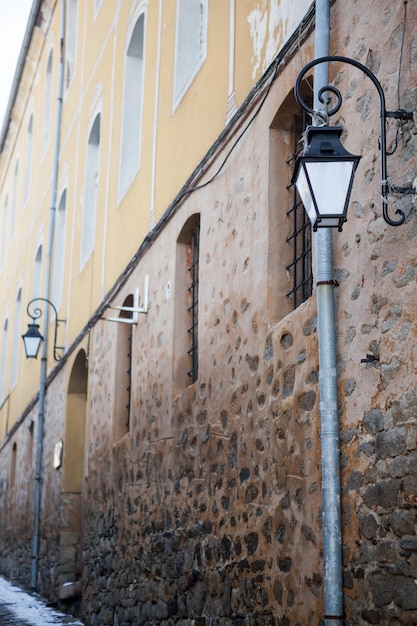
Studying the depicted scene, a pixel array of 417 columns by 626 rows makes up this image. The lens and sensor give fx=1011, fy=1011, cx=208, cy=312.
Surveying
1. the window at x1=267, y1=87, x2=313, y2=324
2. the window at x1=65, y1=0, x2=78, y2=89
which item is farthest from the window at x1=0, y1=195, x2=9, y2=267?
the window at x1=267, y1=87, x2=313, y2=324

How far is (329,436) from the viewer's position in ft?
18.6

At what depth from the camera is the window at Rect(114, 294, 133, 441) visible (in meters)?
11.6

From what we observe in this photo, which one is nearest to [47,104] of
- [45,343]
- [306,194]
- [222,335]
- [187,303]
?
[45,343]

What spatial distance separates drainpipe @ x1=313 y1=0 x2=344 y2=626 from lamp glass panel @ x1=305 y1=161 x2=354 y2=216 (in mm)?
837

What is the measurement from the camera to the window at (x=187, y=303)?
923 cm

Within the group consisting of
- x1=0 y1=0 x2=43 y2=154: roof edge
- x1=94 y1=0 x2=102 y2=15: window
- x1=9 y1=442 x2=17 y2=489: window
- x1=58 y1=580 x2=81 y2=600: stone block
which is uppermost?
x1=0 y1=0 x2=43 y2=154: roof edge

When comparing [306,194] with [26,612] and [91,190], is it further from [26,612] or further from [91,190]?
[91,190]

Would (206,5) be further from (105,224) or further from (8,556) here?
(8,556)

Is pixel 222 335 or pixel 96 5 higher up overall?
pixel 96 5

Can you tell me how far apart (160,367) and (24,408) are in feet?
35.9

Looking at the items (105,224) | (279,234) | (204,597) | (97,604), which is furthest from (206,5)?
(97,604)

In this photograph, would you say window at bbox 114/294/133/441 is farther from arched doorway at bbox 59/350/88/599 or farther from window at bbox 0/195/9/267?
window at bbox 0/195/9/267

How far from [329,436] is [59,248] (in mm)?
12632

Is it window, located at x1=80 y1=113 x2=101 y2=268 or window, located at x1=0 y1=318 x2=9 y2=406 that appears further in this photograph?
window, located at x1=0 y1=318 x2=9 y2=406
